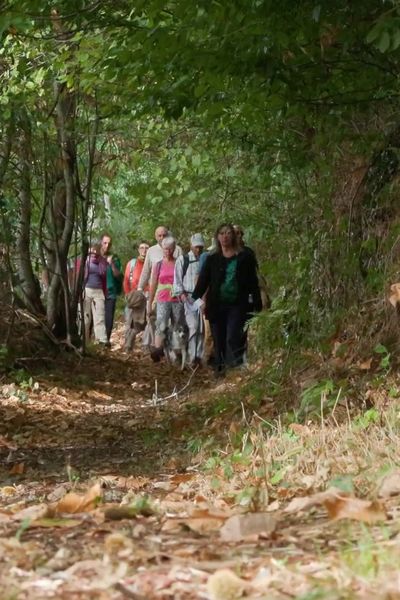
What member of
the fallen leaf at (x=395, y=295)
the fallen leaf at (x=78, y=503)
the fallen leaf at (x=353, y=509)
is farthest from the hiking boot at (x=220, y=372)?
the fallen leaf at (x=353, y=509)

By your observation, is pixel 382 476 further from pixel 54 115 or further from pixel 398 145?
pixel 54 115

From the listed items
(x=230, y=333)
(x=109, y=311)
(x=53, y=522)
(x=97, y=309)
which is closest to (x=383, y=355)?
(x=53, y=522)

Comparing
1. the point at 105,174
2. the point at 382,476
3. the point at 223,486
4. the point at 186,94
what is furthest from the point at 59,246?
the point at 382,476

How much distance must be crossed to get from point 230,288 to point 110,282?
7.82m

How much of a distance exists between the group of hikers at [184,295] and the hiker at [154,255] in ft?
0.05

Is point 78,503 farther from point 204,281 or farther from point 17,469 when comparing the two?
point 204,281

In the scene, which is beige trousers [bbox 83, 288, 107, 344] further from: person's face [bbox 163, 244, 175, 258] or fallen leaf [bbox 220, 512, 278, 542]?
fallen leaf [bbox 220, 512, 278, 542]

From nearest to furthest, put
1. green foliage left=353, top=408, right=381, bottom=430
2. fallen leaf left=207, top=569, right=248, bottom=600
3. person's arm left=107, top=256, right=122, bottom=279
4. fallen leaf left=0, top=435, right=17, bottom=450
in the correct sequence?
fallen leaf left=207, top=569, right=248, bottom=600 → green foliage left=353, top=408, right=381, bottom=430 → fallen leaf left=0, top=435, right=17, bottom=450 → person's arm left=107, top=256, right=122, bottom=279

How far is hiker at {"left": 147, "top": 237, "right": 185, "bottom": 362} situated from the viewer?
1658cm

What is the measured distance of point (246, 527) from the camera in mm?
3457

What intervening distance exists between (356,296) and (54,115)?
7.88 meters

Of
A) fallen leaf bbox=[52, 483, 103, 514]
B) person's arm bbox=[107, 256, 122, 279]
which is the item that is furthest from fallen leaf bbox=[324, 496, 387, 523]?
person's arm bbox=[107, 256, 122, 279]

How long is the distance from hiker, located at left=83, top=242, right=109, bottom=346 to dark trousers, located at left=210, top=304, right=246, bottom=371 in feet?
19.4

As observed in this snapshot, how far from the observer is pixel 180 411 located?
36.3 ft
